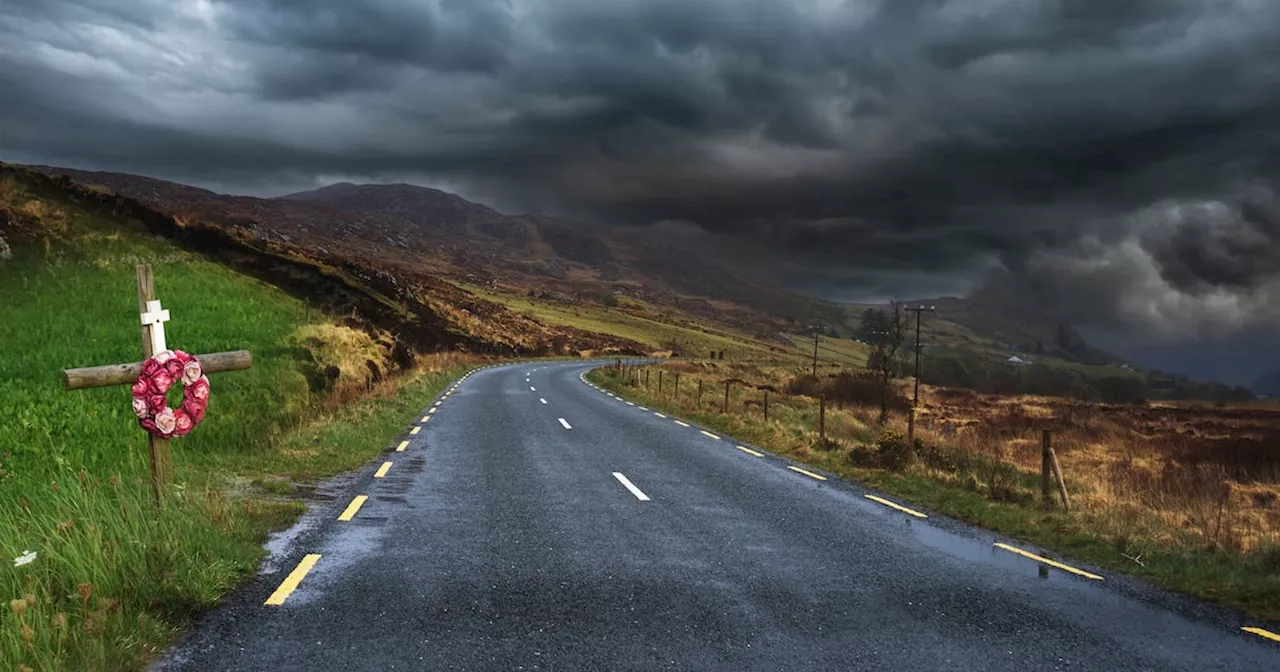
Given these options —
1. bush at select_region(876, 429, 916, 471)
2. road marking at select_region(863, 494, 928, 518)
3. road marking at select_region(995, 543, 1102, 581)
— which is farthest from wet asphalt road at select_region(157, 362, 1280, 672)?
bush at select_region(876, 429, 916, 471)

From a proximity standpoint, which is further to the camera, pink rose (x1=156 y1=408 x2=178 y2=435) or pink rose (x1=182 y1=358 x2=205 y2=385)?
pink rose (x1=182 y1=358 x2=205 y2=385)

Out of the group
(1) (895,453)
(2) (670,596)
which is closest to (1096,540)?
(1) (895,453)

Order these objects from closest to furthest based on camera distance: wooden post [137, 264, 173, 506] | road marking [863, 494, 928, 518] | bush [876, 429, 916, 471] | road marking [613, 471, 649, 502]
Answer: wooden post [137, 264, 173, 506]
road marking [863, 494, 928, 518]
road marking [613, 471, 649, 502]
bush [876, 429, 916, 471]

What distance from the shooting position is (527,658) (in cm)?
463

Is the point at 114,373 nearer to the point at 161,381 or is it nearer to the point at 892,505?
the point at 161,381

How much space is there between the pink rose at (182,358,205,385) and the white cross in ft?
1.16

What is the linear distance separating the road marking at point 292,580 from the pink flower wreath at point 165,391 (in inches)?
62.7

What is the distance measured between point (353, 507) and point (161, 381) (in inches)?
124

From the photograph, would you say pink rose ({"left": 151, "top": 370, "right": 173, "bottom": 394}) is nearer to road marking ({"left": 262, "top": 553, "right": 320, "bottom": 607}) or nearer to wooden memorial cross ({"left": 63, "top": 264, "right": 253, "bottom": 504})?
wooden memorial cross ({"left": 63, "top": 264, "right": 253, "bottom": 504})

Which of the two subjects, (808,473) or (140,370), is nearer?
(140,370)

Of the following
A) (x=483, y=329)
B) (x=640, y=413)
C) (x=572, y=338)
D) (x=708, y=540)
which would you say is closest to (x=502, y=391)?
(x=640, y=413)

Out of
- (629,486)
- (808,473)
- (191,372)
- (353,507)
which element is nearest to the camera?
(191,372)

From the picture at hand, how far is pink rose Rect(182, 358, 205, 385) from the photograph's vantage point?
21.6ft

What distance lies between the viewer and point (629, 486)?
36.0ft
